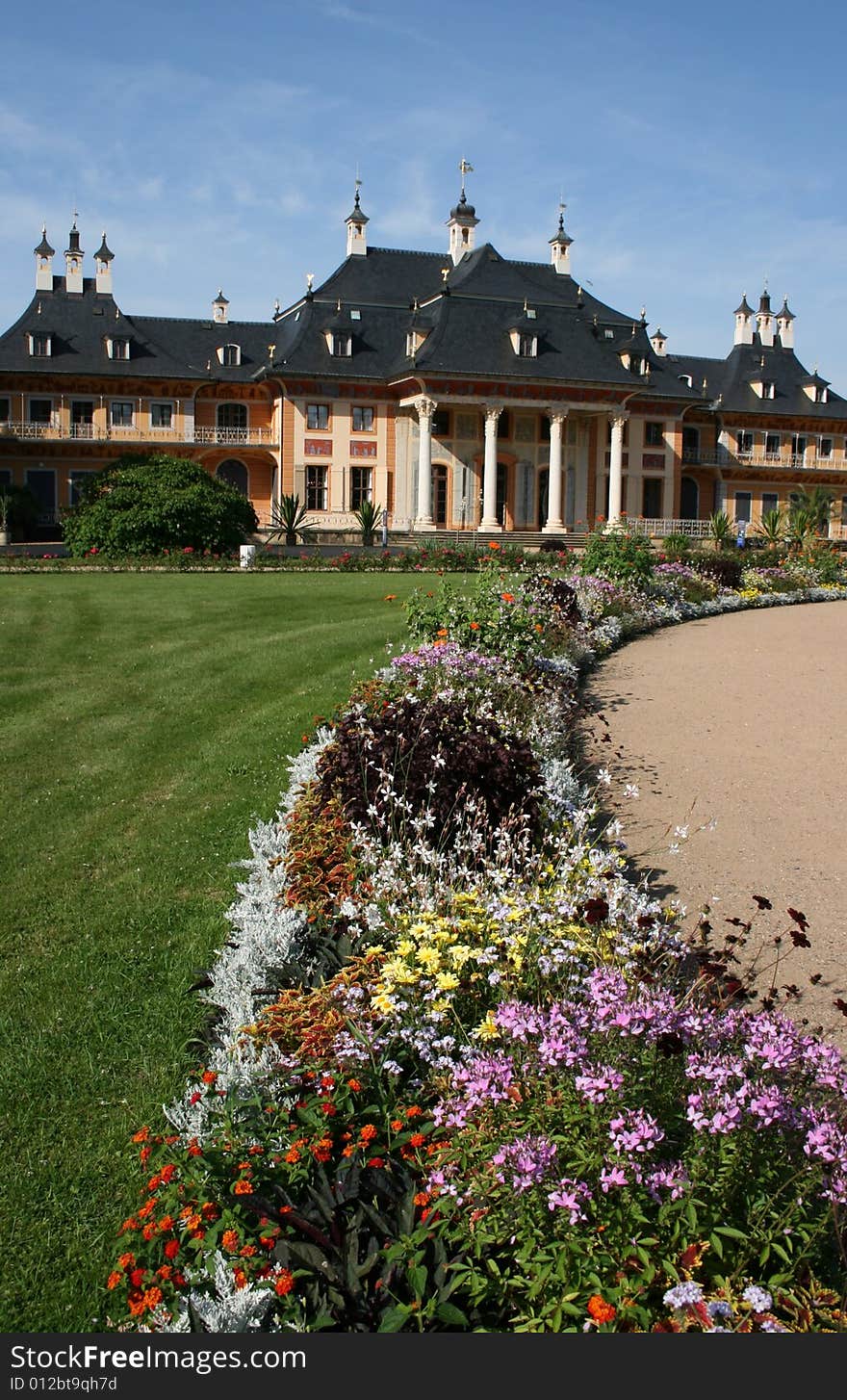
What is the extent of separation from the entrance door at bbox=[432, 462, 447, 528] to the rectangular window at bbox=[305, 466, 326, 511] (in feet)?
13.8

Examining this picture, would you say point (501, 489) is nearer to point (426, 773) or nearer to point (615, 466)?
point (615, 466)

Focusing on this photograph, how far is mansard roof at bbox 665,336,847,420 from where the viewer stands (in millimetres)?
54719

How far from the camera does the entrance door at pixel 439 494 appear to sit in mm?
44625

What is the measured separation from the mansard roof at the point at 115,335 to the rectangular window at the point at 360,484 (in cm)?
630

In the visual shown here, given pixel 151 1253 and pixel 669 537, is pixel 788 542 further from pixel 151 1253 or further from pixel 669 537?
pixel 151 1253

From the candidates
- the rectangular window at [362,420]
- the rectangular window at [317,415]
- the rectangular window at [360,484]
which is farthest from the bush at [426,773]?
the rectangular window at [362,420]

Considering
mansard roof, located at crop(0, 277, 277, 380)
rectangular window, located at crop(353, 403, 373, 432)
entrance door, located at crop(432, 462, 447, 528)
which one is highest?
mansard roof, located at crop(0, 277, 277, 380)

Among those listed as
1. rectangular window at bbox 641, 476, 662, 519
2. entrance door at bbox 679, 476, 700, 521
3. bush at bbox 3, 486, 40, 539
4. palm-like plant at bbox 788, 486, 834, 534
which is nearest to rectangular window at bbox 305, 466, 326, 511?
bush at bbox 3, 486, 40, 539

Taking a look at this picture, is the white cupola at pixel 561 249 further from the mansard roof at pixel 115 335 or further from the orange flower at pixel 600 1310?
the orange flower at pixel 600 1310

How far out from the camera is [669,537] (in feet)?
79.8

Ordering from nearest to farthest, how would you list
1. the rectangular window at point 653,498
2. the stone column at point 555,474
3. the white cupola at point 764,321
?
1. the stone column at point 555,474
2. the rectangular window at point 653,498
3. the white cupola at point 764,321

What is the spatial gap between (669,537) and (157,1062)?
21.4 m

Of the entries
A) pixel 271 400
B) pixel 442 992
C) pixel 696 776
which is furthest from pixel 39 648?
pixel 271 400

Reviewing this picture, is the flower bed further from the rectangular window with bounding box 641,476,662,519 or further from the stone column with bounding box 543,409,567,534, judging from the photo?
the rectangular window with bounding box 641,476,662,519
